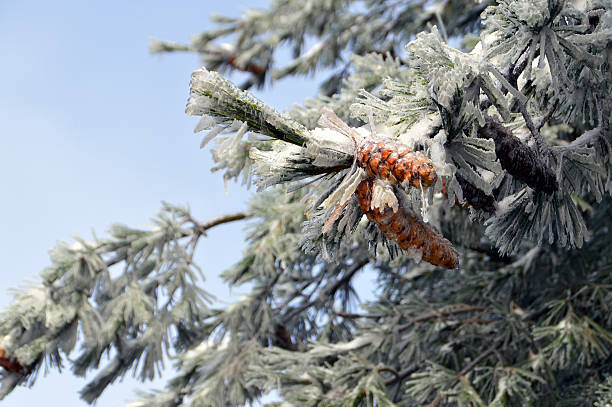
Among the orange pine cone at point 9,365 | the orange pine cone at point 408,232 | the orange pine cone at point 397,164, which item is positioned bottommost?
the orange pine cone at point 9,365

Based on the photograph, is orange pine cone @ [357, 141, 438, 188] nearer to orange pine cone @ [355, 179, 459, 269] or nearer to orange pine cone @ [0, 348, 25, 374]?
orange pine cone @ [355, 179, 459, 269]

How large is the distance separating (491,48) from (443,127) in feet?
0.73

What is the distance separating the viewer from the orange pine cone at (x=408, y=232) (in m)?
0.98

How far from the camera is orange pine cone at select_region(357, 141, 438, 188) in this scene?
2.97ft

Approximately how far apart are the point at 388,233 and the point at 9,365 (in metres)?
1.99

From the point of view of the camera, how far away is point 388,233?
1006mm

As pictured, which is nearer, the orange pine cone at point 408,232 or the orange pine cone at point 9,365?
the orange pine cone at point 408,232

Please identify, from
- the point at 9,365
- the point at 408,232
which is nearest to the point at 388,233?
the point at 408,232

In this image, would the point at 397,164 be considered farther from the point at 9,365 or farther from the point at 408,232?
the point at 9,365

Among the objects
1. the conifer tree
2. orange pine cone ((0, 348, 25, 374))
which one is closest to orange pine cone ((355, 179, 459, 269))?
the conifer tree

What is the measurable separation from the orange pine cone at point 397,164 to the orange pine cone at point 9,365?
6.54 feet

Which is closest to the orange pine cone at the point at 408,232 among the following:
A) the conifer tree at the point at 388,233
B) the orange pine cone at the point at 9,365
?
the conifer tree at the point at 388,233

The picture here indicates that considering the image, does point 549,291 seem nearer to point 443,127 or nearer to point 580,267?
point 580,267

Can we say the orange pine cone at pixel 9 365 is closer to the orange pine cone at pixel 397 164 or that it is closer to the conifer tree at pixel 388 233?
the conifer tree at pixel 388 233
